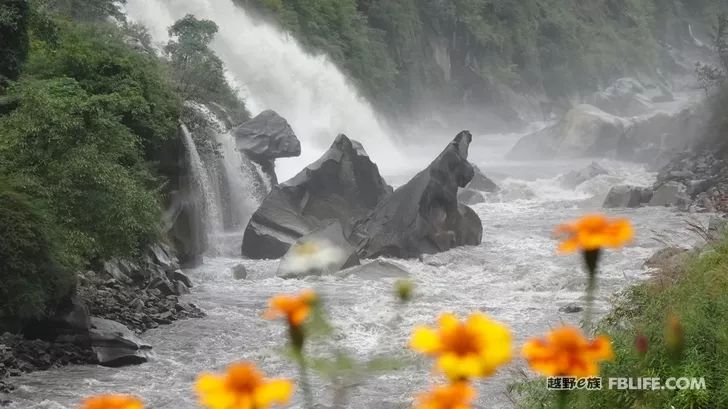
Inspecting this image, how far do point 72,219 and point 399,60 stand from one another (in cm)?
3976

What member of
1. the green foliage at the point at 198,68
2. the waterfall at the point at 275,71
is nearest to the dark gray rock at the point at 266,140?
the green foliage at the point at 198,68

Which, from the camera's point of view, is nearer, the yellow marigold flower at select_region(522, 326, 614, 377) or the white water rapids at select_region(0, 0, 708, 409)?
the yellow marigold flower at select_region(522, 326, 614, 377)

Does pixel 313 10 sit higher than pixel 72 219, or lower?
higher

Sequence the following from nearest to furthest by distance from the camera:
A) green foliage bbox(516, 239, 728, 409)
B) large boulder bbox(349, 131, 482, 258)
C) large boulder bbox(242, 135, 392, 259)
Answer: green foliage bbox(516, 239, 728, 409), large boulder bbox(349, 131, 482, 258), large boulder bbox(242, 135, 392, 259)

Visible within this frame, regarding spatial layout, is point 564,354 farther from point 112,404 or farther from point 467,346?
point 112,404

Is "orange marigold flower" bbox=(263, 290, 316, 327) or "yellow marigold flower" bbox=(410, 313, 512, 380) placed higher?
"orange marigold flower" bbox=(263, 290, 316, 327)

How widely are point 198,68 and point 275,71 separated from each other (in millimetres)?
10936

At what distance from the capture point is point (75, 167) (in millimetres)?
11945

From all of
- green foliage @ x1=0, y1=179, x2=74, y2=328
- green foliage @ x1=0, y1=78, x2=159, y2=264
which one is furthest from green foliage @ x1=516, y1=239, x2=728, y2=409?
green foliage @ x1=0, y1=78, x2=159, y2=264

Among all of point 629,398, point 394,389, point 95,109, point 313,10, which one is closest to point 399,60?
point 313,10

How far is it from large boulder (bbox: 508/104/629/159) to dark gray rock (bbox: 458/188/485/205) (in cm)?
1474

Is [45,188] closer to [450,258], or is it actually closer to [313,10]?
[450,258]

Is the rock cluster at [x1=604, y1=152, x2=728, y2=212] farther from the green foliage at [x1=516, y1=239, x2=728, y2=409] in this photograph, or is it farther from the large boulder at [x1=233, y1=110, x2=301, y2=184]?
the green foliage at [x1=516, y1=239, x2=728, y2=409]

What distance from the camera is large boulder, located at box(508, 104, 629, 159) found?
132 feet
